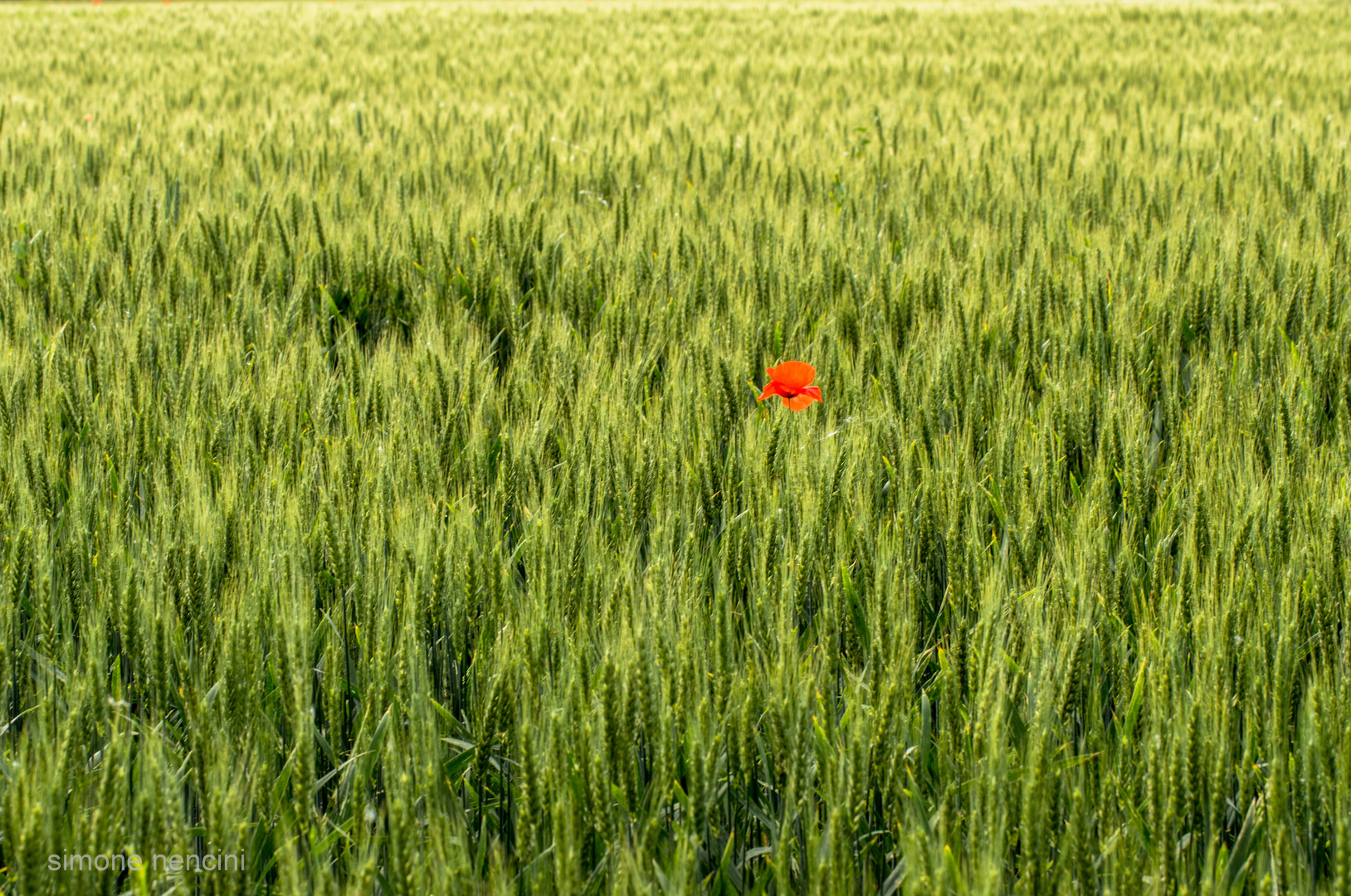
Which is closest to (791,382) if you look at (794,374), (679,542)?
(794,374)

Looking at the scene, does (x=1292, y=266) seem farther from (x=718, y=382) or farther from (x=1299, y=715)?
(x=1299, y=715)

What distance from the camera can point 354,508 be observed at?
1176 mm

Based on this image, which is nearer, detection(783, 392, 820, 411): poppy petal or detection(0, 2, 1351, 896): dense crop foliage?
detection(0, 2, 1351, 896): dense crop foliage

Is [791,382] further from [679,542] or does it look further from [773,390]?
[679,542]

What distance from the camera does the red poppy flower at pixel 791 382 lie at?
55.2 inches

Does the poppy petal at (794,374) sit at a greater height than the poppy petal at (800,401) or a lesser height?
greater

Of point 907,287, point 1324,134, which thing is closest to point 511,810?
point 907,287

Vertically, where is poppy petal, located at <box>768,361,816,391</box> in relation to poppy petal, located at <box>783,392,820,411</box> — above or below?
above

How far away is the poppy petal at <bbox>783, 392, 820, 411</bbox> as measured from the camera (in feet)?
4.52

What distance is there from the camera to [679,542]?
3.71 feet

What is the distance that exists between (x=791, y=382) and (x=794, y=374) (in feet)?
0.04

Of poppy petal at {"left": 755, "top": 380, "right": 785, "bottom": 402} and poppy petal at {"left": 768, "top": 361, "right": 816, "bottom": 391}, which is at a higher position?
poppy petal at {"left": 768, "top": 361, "right": 816, "bottom": 391}

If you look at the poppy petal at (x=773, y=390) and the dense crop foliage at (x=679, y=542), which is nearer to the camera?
the dense crop foliage at (x=679, y=542)

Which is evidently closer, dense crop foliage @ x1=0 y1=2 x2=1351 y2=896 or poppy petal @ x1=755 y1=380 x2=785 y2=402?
dense crop foliage @ x1=0 y1=2 x2=1351 y2=896
